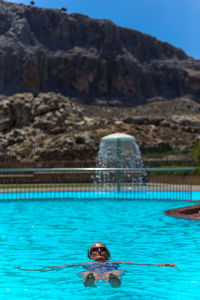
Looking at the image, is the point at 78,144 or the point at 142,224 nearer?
the point at 142,224

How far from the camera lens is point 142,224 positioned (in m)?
10.4

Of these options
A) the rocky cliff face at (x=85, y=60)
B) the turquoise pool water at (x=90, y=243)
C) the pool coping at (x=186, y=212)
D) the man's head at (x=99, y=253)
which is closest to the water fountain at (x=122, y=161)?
the turquoise pool water at (x=90, y=243)

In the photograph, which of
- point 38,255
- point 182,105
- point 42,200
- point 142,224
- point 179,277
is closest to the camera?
point 179,277

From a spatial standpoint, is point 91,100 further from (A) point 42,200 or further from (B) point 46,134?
(A) point 42,200

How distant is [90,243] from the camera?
7949 mm

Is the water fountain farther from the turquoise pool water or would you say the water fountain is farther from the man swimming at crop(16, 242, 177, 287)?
the man swimming at crop(16, 242, 177, 287)

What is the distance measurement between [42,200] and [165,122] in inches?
2087

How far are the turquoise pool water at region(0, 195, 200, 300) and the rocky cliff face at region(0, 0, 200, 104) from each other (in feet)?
317

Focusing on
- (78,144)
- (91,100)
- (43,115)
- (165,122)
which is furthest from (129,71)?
(78,144)

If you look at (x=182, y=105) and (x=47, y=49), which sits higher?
(x=47, y=49)

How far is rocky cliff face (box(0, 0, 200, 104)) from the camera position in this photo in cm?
11094

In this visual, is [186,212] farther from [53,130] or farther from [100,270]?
[53,130]

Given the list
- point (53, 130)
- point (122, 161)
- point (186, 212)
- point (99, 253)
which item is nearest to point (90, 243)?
point (99, 253)

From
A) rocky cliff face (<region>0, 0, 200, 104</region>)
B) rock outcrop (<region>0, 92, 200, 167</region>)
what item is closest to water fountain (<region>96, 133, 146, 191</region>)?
rock outcrop (<region>0, 92, 200, 167</region>)
